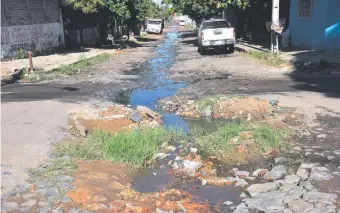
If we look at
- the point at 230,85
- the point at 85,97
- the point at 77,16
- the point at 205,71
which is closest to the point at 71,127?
the point at 85,97

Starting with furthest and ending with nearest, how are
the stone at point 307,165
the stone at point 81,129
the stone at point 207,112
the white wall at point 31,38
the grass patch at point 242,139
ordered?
the white wall at point 31,38
the stone at point 207,112
the stone at point 81,129
the grass patch at point 242,139
the stone at point 307,165

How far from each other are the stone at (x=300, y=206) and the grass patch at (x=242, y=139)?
2.02 meters

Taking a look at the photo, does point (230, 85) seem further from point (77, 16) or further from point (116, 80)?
point (77, 16)

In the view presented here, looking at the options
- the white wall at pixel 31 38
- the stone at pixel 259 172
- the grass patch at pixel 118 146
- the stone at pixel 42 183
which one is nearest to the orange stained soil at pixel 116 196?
the stone at pixel 42 183

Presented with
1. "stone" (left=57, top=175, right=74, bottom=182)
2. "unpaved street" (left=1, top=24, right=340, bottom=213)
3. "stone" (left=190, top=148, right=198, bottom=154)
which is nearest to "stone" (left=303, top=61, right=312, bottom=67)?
"unpaved street" (left=1, top=24, right=340, bottom=213)

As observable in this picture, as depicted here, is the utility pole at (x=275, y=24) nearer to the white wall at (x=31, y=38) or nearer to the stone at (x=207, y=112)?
the stone at (x=207, y=112)

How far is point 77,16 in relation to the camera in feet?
95.0

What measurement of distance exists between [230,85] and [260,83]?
3.13 feet

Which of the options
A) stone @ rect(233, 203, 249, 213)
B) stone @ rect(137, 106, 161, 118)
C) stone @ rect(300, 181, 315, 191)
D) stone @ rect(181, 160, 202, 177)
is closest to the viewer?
stone @ rect(233, 203, 249, 213)

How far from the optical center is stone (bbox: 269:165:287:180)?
5.82 meters

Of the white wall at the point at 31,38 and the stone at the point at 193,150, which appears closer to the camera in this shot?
the stone at the point at 193,150

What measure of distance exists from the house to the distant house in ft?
46.6

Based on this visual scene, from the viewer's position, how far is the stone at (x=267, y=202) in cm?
482

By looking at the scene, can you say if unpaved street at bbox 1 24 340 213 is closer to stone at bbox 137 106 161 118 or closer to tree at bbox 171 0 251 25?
stone at bbox 137 106 161 118
